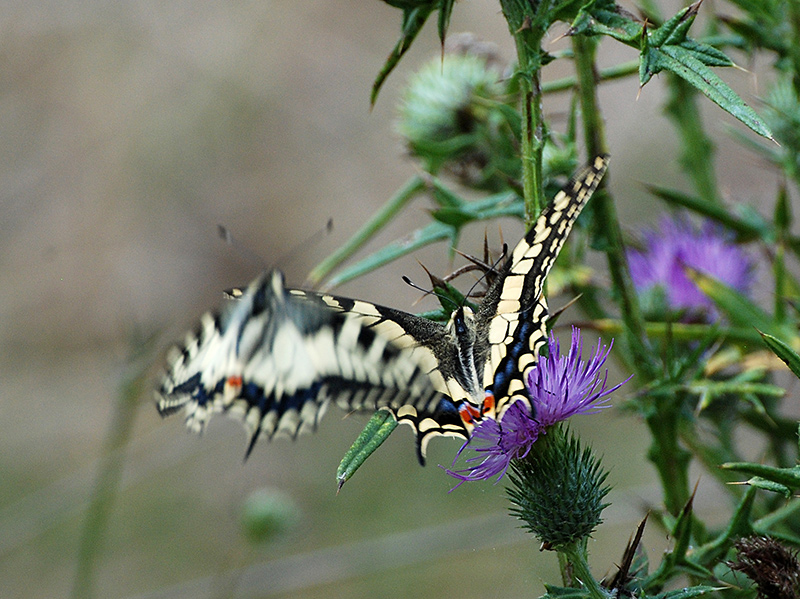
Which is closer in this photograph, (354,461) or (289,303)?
(354,461)

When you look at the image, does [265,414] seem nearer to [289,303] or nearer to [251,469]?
[289,303]

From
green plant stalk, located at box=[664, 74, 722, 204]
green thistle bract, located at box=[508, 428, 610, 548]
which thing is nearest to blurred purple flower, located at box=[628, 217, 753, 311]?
green plant stalk, located at box=[664, 74, 722, 204]

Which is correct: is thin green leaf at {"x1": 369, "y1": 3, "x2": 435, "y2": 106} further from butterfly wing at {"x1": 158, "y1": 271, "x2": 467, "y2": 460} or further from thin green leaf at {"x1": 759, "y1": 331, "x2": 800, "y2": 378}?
Answer: thin green leaf at {"x1": 759, "y1": 331, "x2": 800, "y2": 378}

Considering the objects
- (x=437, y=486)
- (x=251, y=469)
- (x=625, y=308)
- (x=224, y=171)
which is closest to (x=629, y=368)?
(x=625, y=308)

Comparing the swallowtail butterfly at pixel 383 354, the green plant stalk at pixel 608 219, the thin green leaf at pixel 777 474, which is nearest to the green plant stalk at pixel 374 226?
the swallowtail butterfly at pixel 383 354

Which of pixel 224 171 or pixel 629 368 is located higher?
pixel 224 171

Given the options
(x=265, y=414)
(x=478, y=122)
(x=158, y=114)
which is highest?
(x=158, y=114)
